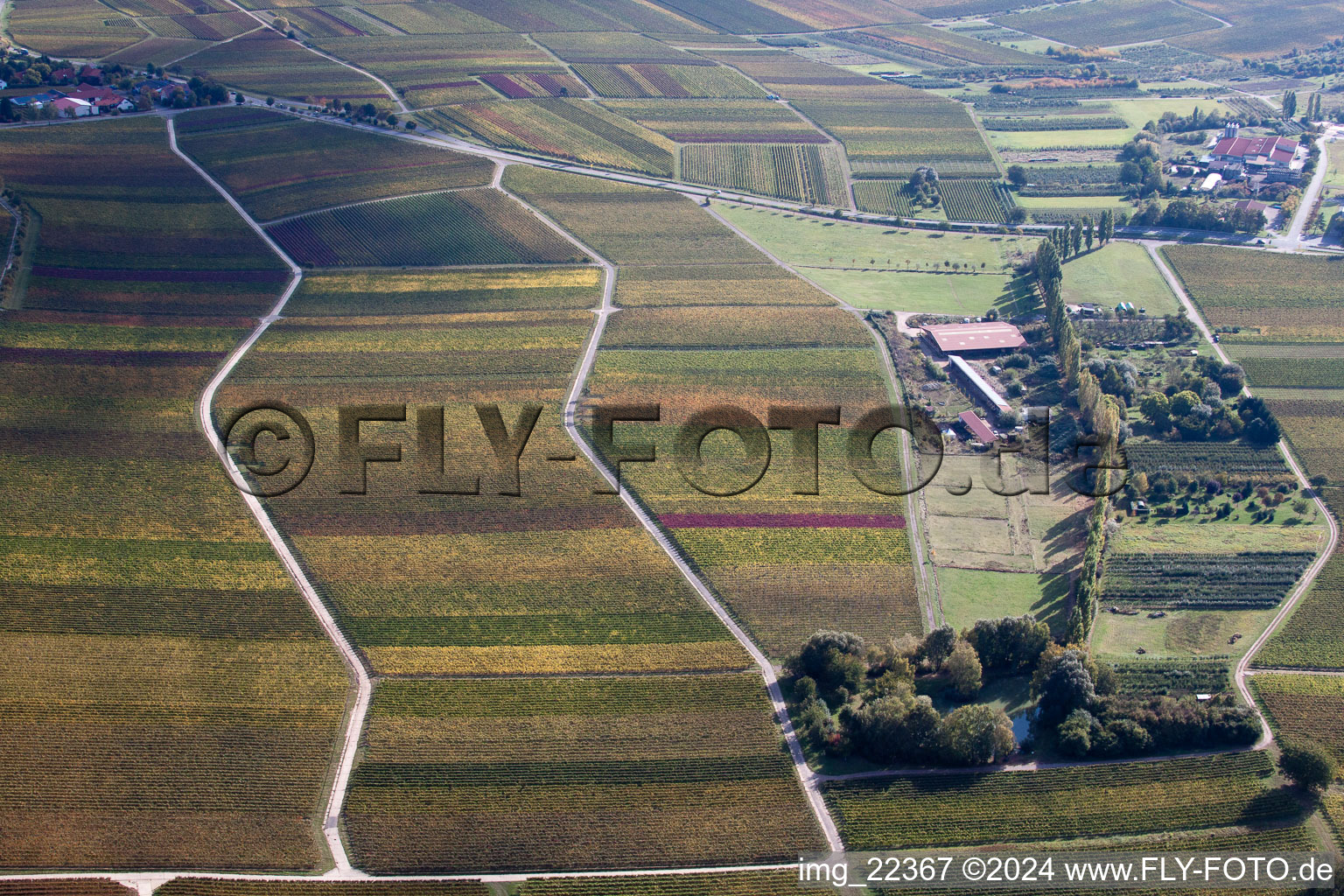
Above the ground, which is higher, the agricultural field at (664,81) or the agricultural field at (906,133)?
the agricultural field at (906,133)

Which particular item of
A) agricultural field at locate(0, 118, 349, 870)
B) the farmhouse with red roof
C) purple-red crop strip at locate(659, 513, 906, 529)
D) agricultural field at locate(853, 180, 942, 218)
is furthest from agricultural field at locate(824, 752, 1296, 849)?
the farmhouse with red roof

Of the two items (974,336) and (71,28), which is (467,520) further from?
(71,28)

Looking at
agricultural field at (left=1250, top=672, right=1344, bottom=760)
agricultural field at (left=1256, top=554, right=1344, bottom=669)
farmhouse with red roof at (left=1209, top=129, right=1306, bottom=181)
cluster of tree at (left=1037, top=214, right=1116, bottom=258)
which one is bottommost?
agricultural field at (left=1250, top=672, right=1344, bottom=760)

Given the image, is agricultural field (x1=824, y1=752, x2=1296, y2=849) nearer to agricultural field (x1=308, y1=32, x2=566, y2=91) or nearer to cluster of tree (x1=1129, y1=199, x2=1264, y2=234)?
cluster of tree (x1=1129, y1=199, x2=1264, y2=234)

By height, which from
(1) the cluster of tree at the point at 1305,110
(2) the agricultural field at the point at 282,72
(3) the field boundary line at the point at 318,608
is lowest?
(3) the field boundary line at the point at 318,608

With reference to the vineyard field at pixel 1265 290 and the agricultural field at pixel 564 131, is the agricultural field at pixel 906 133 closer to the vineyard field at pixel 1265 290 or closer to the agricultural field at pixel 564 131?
the agricultural field at pixel 564 131

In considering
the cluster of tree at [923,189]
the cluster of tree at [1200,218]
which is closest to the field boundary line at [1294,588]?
the cluster of tree at [1200,218]

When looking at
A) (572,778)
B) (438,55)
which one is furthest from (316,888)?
(438,55)
